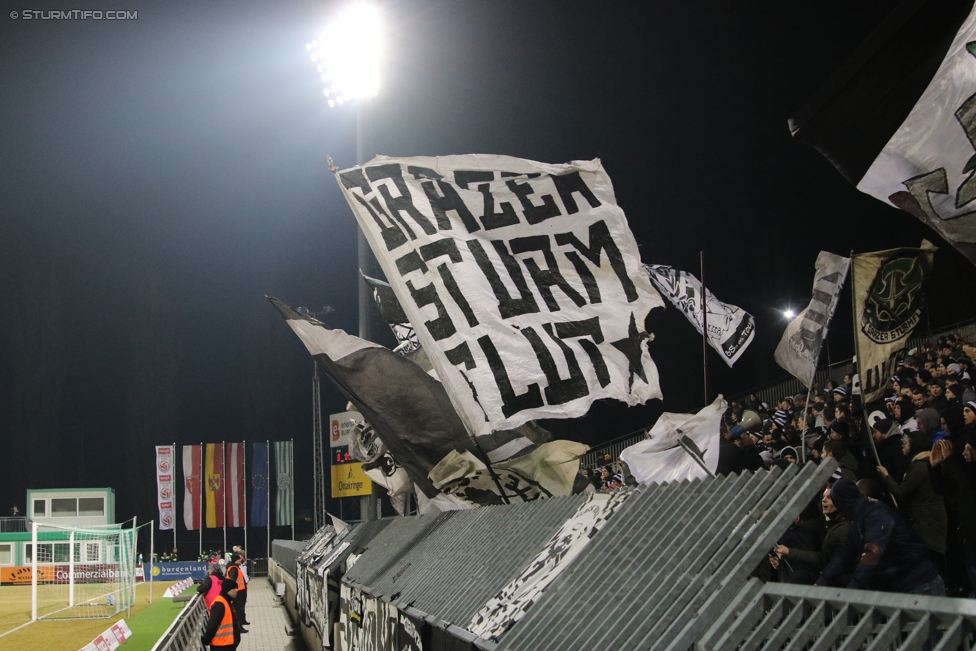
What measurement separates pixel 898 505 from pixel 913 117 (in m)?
2.98

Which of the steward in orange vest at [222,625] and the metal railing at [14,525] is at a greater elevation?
the steward in orange vest at [222,625]

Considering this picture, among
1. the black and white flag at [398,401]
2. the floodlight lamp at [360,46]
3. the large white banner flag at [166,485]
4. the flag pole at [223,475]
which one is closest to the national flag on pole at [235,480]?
the flag pole at [223,475]

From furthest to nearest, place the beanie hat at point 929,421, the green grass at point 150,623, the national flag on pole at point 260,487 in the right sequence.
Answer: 1. the national flag on pole at point 260,487
2. the green grass at point 150,623
3. the beanie hat at point 929,421

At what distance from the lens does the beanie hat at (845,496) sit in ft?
17.3

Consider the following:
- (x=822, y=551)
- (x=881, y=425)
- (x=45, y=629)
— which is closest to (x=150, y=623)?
(x=45, y=629)

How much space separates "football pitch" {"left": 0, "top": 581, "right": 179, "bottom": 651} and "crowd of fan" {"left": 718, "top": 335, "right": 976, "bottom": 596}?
11.6m

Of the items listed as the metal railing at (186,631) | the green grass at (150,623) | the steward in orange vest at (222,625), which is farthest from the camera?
the green grass at (150,623)

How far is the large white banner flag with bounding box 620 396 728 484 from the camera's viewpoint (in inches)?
320

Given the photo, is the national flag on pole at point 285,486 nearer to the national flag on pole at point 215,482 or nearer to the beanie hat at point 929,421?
the national flag on pole at point 215,482

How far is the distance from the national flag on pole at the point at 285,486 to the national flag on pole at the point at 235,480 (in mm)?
1456

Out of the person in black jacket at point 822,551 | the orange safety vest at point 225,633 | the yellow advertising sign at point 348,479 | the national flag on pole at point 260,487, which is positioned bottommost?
the national flag on pole at point 260,487

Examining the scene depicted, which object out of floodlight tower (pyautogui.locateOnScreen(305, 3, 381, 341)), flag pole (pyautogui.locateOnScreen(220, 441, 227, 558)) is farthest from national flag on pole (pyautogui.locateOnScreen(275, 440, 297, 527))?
floodlight tower (pyautogui.locateOnScreen(305, 3, 381, 341))

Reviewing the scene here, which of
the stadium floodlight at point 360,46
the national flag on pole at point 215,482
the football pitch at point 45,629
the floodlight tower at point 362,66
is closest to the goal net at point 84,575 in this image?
the football pitch at point 45,629

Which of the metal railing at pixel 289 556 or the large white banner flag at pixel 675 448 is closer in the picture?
the large white banner flag at pixel 675 448
